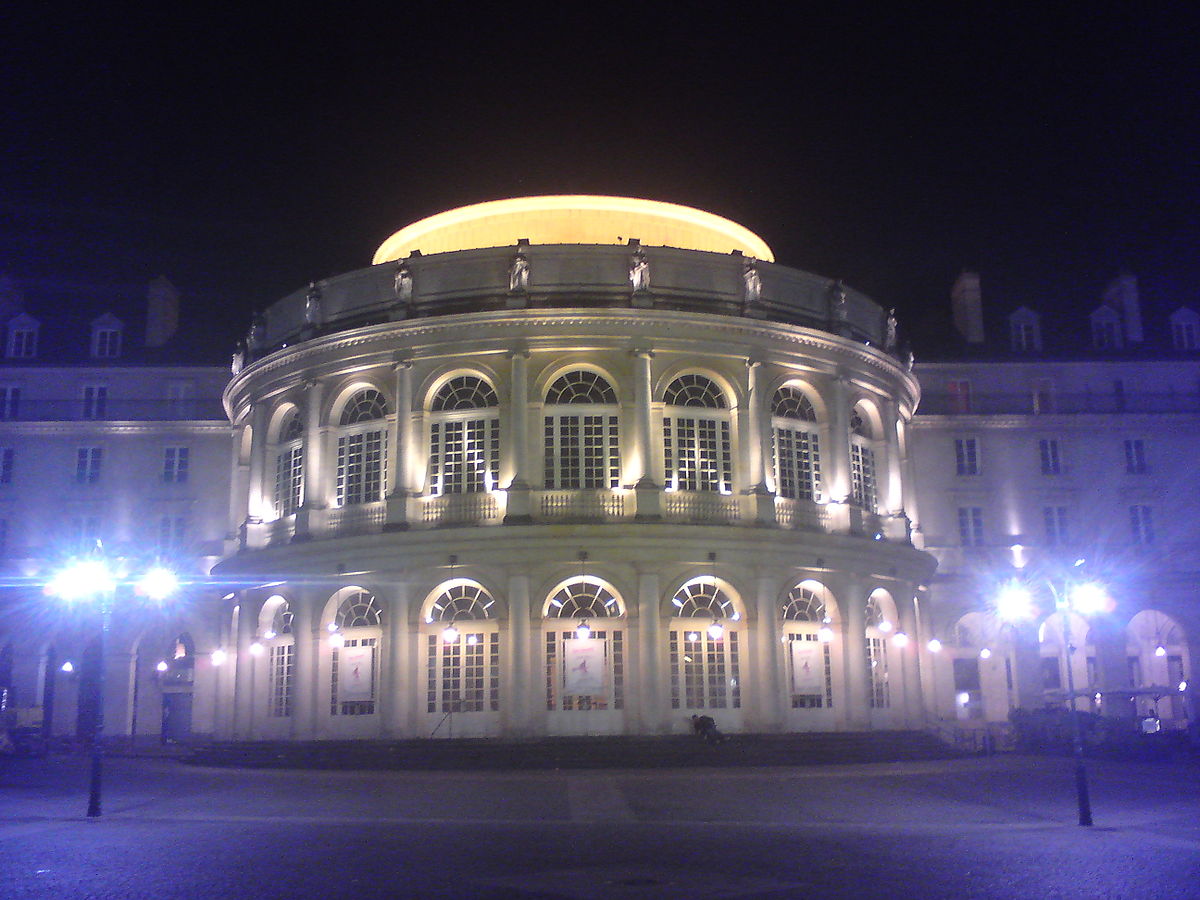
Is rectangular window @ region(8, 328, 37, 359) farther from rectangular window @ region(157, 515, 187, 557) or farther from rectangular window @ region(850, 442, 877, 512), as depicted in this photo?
rectangular window @ region(850, 442, 877, 512)

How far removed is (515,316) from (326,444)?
24.1ft

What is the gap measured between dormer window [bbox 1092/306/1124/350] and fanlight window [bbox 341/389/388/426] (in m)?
32.0

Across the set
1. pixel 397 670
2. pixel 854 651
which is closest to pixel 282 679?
pixel 397 670

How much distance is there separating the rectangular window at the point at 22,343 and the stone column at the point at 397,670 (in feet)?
84.8

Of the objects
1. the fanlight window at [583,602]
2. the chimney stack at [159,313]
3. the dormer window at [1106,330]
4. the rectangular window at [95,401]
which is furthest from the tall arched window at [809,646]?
the chimney stack at [159,313]

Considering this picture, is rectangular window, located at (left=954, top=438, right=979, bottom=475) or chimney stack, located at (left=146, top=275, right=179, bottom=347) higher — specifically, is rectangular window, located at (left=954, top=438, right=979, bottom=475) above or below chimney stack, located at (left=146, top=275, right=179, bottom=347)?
below

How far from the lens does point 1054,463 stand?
165 feet

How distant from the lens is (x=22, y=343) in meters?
52.3

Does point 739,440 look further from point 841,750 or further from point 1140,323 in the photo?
point 1140,323

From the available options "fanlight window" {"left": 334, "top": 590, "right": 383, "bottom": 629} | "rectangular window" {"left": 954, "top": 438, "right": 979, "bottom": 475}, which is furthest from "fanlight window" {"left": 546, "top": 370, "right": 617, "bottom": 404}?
"rectangular window" {"left": 954, "top": 438, "right": 979, "bottom": 475}

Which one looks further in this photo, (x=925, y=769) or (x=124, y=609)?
(x=124, y=609)

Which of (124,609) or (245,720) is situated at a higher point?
(124,609)

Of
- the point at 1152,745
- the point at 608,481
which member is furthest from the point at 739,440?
the point at 1152,745

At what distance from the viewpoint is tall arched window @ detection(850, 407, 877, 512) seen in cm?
3984
